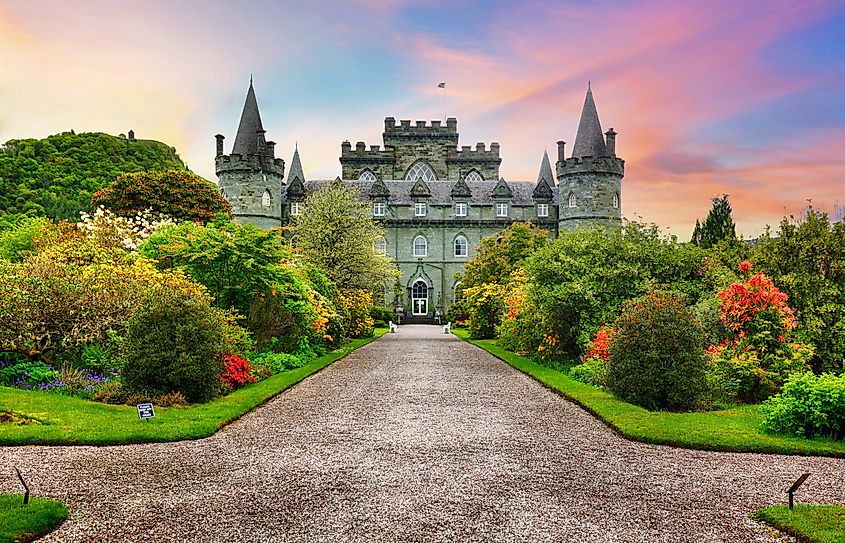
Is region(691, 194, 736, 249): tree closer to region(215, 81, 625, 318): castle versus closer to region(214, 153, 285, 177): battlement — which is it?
region(215, 81, 625, 318): castle

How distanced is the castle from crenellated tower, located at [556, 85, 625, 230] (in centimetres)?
7

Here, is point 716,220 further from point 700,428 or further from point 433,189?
point 700,428

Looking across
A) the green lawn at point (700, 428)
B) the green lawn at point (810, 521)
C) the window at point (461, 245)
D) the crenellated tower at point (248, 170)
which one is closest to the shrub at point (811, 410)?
the green lawn at point (700, 428)

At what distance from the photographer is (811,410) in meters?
→ 9.74

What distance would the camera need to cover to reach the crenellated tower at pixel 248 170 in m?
52.7

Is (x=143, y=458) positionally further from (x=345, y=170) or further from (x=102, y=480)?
(x=345, y=170)

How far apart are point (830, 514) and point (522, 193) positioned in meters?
56.8

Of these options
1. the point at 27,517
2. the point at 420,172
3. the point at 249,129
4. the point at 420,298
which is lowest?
the point at 27,517

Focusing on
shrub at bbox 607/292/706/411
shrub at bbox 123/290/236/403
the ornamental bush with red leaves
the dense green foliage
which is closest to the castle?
the dense green foliage

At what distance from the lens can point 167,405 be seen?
1210cm

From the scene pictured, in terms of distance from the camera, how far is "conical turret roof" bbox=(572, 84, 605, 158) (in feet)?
175

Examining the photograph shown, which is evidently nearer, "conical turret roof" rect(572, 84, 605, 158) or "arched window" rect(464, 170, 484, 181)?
"conical turret roof" rect(572, 84, 605, 158)

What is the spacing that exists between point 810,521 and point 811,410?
158 inches

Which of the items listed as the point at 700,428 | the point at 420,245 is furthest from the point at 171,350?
the point at 420,245
